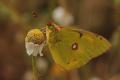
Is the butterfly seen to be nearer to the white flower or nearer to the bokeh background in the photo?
the white flower

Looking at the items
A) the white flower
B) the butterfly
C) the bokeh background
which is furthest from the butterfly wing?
the bokeh background

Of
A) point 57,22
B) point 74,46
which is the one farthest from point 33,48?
point 57,22

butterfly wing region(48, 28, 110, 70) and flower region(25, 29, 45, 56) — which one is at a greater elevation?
flower region(25, 29, 45, 56)

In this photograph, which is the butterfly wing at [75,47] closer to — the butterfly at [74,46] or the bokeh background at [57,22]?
the butterfly at [74,46]

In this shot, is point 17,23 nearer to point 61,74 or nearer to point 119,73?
point 61,74

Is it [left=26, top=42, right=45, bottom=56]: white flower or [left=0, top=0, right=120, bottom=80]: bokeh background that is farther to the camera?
[left=0, top=0, right=120, bottom=80]: bokeh background
